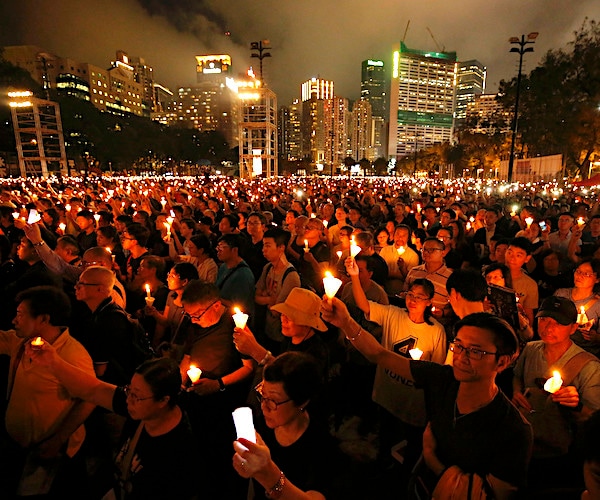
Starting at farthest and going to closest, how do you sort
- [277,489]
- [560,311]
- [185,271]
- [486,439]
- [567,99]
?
[567,99] < [185,271] < [560,311] < [486,439] < [277,489]

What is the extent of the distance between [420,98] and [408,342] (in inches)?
7545

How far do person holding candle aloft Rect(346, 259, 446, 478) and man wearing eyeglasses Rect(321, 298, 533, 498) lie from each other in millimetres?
985

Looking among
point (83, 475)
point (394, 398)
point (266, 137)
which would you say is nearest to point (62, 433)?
point (83, 475)

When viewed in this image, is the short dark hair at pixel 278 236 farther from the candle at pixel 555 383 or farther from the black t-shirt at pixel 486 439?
the candle at pixel 555 383

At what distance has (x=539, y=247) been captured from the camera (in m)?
6.82

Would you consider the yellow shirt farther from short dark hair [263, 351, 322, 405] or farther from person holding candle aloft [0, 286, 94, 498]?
short dark hair [263, 351, 322, 405]

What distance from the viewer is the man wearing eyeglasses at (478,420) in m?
1.97

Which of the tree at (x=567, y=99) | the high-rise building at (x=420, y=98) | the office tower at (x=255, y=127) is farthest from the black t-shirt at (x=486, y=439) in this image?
the high-rise building at (x=420, y=98)

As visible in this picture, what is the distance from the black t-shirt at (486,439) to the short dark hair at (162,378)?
58.2 inches

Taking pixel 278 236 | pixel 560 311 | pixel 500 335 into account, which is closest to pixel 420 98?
pixel 278 236

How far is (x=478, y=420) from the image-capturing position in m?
2.06

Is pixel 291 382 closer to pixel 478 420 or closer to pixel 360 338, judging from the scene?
pixel 360 338

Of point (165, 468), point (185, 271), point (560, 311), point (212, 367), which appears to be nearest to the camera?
point (165, 468)

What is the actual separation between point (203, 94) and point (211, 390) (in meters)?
194
